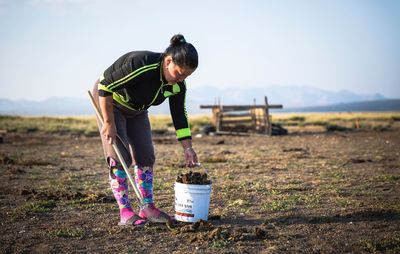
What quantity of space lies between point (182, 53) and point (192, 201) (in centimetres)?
167

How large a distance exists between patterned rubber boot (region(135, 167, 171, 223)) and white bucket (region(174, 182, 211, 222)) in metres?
0.25

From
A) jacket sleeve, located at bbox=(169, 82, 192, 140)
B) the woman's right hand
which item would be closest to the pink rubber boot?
the woman's right hand

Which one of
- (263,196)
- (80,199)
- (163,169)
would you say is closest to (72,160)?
(163,169)

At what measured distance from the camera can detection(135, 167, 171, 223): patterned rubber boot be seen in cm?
548

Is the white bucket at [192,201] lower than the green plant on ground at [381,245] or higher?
higher

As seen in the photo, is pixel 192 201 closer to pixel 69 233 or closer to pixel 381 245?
pixel 69 233

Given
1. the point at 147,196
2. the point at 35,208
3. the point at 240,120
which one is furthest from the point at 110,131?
the point at 240,120

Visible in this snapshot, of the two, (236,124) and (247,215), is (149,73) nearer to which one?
(247,215)

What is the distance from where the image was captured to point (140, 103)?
5.20 meters

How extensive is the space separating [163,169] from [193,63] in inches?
257

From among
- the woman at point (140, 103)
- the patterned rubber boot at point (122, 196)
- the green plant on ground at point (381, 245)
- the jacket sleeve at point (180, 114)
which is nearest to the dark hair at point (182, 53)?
the woman at point (140, 103)

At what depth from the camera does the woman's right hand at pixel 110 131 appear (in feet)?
17.0

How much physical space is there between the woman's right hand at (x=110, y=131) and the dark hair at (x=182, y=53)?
102 cm

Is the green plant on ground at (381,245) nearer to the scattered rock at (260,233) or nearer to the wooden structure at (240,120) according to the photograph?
the scattered rock at (260,233)
